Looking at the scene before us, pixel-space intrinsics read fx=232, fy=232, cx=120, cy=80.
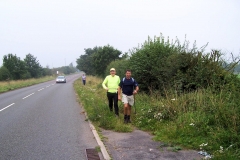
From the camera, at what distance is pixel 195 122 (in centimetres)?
611

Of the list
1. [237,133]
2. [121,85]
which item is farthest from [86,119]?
[237,133]

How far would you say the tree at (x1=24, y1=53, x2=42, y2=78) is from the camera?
5694cm

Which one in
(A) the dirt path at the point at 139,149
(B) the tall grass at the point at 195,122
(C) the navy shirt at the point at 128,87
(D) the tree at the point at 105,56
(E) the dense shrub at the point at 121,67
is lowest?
(A) the dirt path at the point at 139,149

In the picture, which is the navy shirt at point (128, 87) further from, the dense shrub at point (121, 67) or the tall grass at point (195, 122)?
the dense shrub at point (121, 67)

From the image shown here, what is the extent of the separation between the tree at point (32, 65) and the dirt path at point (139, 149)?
55239 millimetres

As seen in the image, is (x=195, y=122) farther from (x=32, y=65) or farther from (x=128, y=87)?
(x=32, y=65)

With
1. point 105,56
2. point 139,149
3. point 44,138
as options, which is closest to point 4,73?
A: point 105,56

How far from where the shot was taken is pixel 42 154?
16.8ft

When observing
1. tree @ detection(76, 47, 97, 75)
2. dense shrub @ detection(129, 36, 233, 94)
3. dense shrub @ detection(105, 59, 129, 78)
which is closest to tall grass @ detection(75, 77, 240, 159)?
dense shrub @ detection(129, 36, 233, 94)

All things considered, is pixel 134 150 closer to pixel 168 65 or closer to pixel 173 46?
pixel 168 65

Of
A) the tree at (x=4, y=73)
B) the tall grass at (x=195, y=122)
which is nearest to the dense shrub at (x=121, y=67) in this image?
the tall grass at (x=195, y=122)

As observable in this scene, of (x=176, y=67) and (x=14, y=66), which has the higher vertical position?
(x=14, y=66)

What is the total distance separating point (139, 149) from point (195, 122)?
5.90ft

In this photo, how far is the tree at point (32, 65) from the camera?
56938mm
